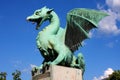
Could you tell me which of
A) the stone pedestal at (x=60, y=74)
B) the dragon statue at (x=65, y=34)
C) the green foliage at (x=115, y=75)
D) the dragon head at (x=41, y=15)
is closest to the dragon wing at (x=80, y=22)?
the dragon statue at (x=65, y=34)

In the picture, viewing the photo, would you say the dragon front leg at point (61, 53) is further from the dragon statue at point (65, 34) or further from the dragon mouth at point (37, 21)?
the dragon mouth at point (37, 21)

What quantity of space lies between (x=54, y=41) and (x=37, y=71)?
1.19 m

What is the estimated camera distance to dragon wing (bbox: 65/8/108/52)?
1072cm

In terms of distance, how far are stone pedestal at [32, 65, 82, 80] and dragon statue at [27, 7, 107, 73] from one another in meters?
0.30

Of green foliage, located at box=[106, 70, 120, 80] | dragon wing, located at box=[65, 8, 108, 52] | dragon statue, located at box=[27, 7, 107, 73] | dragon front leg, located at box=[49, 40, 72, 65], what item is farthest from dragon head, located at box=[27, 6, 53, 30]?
green foliage, located at box=[106, 70, 120, 80]

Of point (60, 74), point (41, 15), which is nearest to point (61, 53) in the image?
point (60, 74)

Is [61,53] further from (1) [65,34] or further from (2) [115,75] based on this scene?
(2) [115,75]

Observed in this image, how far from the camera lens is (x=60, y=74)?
10070 millimetres

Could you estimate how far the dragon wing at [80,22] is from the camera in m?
10.7

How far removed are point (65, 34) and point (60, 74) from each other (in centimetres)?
155

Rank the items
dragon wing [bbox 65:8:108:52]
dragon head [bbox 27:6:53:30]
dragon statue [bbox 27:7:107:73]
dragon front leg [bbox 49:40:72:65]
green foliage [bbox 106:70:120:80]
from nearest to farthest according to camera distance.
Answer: dragon front leg [bbox 49:40:72:65]
dragon statue [bbox 27:7:107:73]
dragon wing [bbox 65:8:108:52]
dragon head [bbox 27:6:53:30]
green foliage [bbox 106:70:120:80]

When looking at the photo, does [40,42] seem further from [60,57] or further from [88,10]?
[88,10]

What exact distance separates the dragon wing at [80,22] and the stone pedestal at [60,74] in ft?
3.30

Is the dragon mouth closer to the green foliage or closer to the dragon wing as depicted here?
the dragon wing
